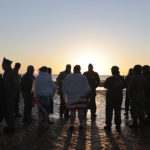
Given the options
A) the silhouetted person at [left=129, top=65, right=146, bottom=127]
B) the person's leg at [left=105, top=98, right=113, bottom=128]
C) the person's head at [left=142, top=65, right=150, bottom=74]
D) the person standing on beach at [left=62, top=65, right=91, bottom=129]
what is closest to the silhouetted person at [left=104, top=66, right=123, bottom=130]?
the person's leg at [left=105, top=98, right=113, bottom=128]

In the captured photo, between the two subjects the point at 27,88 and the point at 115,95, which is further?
the point at 27,88

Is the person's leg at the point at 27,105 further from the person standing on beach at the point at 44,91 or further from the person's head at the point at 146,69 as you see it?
the person's head at the point at 146,69

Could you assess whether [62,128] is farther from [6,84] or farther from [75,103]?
[6,84]

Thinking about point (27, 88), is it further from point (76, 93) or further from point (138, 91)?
point (138, 91)

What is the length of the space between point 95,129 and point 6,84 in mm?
3290

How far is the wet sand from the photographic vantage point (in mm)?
6715

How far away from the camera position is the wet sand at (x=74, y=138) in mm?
6715

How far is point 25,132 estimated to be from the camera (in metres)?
8.30

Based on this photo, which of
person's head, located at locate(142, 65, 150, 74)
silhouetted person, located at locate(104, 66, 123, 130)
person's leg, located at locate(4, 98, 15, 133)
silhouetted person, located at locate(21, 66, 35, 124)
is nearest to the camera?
person's leg, located at locate(4, 98, 15, 133)

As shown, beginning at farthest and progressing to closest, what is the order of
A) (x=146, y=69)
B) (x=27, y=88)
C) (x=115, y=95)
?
(x=146, y=69), (x=27, y=88), (x=115, y=95)

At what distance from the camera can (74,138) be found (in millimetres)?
7652

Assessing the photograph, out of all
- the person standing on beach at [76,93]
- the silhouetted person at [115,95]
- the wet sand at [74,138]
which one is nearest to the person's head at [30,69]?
the person standing on beach at [76,93]

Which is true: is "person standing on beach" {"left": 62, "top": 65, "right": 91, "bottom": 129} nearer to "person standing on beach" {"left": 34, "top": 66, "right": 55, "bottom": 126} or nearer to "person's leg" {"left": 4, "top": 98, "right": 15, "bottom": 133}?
"person standing on beach" {"left": 34, "top": 66, "right": 55, "bottom": 126}

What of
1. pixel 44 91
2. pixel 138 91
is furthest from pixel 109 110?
pixel 44 91
